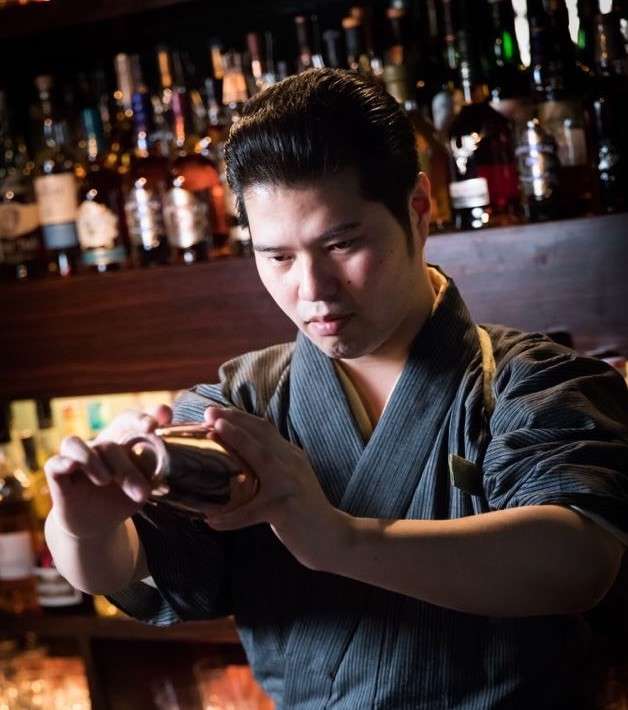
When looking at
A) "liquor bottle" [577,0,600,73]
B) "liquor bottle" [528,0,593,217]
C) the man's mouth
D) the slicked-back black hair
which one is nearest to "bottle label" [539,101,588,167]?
"liquor bottle" [528,0,593,217]

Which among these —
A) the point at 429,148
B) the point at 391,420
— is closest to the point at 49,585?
the point at 429,148

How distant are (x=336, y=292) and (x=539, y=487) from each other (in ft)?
0.93

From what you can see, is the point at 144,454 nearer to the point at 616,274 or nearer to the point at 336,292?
the point at 336,292

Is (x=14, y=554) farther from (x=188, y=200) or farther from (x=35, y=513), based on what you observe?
(x=188, y=200)

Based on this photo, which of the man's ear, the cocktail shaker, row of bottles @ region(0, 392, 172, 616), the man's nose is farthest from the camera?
row of bottles @ region(0, 392, 172, 616)

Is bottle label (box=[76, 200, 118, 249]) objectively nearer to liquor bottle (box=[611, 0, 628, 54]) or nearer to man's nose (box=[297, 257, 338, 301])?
liquor bottle (box=[611, 0, 628, 54])

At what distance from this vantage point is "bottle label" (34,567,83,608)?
7.72 feet

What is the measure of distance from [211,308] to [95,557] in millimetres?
955

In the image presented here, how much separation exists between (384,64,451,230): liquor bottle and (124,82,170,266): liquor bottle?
477mm

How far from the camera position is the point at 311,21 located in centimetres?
219

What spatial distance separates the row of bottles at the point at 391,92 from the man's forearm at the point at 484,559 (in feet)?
2.89

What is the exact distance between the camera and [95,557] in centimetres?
125

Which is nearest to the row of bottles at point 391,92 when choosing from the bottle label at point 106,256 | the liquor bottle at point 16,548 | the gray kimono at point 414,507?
the bottle label at point 106,256

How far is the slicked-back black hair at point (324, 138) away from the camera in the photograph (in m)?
1.23
